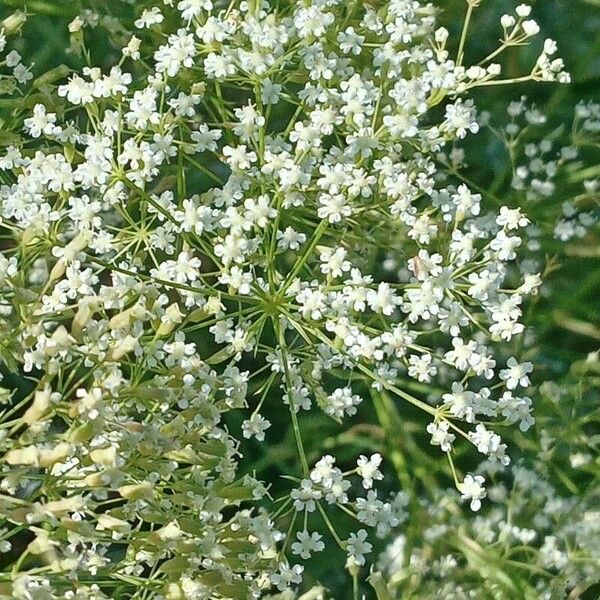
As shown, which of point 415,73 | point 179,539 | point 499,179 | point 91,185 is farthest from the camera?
point 499,179

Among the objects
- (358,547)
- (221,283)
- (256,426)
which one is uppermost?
(221,283)

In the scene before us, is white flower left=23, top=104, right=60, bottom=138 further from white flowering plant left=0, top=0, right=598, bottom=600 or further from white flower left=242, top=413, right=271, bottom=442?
white flower left=242, top=413, right=271, bottom=442

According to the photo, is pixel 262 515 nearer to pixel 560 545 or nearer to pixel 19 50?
pixel 560 545

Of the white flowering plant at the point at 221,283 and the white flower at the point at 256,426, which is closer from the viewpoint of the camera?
→ the white flowering plant at the point at 221,283

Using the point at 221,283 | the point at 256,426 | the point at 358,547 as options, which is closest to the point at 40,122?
the point at 221,283

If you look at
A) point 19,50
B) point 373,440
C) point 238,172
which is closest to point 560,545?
point 373,440

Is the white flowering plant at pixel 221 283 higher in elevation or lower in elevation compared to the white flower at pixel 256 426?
higher

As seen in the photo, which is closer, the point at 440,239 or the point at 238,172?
the point at 238,172

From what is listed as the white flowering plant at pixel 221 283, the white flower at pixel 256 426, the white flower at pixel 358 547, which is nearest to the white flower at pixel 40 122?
the white flowering plant at pixel 221 283

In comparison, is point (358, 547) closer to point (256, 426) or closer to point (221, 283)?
point (256, 426)

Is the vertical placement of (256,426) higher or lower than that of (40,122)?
lower

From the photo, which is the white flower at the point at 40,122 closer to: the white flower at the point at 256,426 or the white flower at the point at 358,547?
the white flower at the point at 256,426
